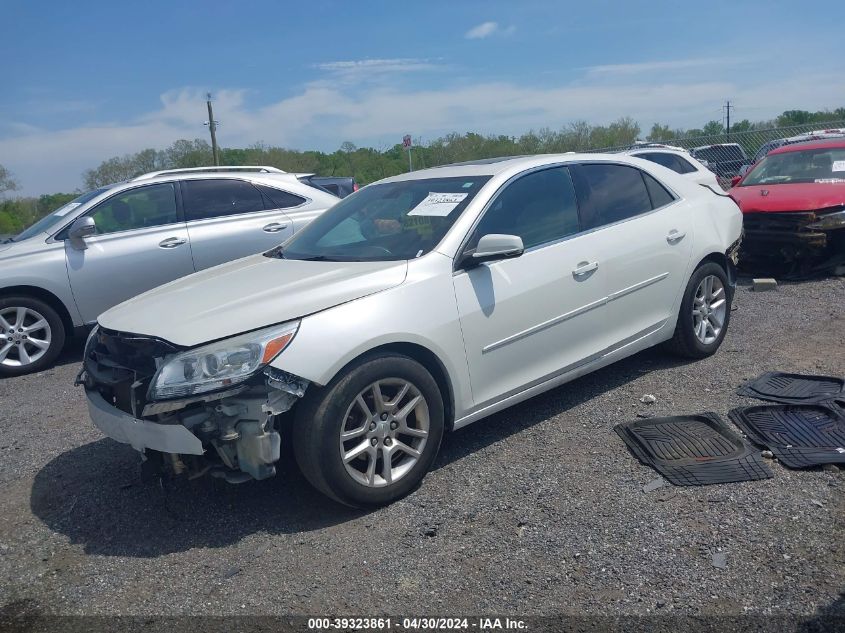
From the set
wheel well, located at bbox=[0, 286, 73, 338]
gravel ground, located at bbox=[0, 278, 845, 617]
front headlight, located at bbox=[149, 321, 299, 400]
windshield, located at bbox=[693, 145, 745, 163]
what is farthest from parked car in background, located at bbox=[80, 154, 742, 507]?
windshield, located at bbox=[693, 145, 745, 163]

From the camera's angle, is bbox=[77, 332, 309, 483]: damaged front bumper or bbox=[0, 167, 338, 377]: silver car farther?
bbox=[0, 167, 338, 377]: silver car

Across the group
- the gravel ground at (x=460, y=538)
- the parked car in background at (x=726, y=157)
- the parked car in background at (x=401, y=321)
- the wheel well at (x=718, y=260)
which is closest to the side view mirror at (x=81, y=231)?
the gravel ground at (x=460, y=538)

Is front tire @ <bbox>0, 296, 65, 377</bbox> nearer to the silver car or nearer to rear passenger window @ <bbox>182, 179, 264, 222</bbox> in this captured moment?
the silver car

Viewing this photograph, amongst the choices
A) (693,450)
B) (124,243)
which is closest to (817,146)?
(693,450)

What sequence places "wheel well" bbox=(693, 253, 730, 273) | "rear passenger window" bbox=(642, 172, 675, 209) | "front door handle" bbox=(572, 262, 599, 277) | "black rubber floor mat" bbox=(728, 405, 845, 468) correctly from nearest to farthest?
1. "black rubber floor mat" bbox=(728, 405, 845, 468)
2. "front door handle" bbox=(572, 262, 599, 277)
3. "rear passenger window" bbox=(642, 172, 675, 209)
4. "wheel well" bbox=(693, 253, 730, 273)

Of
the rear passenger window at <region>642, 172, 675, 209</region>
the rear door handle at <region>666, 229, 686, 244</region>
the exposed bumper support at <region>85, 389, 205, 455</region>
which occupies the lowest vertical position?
the exposed bumper support at <region>85, 389, 205, 455</region>

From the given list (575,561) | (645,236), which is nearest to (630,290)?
(645,236)

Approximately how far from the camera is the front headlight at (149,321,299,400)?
3.46m

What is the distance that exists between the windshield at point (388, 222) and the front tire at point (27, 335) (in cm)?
330

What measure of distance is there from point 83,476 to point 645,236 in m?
3.98

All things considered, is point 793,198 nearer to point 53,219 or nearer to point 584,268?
point 584,268

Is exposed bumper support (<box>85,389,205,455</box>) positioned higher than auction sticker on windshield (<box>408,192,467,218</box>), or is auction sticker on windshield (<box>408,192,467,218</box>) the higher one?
auction sticker on windshield (<box>408,192,467,218</box>)

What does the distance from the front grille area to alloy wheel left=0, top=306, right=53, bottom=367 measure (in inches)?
140

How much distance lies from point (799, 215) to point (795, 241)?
0.99 ft
